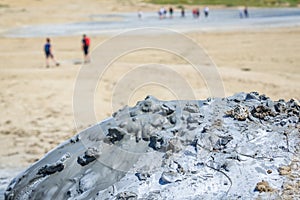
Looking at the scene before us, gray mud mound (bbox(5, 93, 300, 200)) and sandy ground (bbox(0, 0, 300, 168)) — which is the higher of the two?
gray mud mound (bbox(5, 93, 300, 200))

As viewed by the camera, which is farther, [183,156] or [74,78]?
[74,78]

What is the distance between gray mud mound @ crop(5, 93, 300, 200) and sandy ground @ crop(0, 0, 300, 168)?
4953mm

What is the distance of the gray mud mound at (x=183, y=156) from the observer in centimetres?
449

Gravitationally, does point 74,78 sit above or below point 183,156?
below

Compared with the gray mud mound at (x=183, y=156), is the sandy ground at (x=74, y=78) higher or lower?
lower

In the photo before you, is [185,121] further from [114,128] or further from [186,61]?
[186,61]

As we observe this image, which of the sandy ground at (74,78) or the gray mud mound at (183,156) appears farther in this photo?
the sandy ground at (74,78)

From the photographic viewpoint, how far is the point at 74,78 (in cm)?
1853

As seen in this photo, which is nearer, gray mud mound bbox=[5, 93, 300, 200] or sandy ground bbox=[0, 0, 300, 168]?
gray mud mound bbox=[5, 93, 300, 200]

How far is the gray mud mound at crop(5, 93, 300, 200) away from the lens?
4.49 metres

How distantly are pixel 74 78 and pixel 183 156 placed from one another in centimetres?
1408

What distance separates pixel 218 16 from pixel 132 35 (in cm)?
1211

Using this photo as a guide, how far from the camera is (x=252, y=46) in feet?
81.1

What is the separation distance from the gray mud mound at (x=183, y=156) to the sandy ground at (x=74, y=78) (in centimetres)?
495
